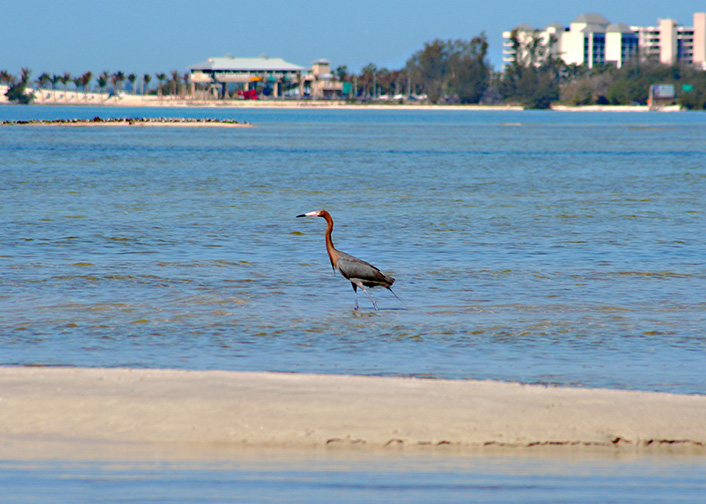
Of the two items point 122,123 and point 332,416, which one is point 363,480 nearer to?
point 332,416

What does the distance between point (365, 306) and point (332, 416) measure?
21.0 feet

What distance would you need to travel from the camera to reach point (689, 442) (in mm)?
7297

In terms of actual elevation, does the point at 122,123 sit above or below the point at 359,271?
above

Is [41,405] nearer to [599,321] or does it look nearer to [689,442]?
[689,442]

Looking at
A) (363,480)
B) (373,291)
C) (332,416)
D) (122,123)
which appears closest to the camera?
(363,480)

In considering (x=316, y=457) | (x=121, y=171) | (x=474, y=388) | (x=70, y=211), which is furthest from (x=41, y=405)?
(x=121, y=171)

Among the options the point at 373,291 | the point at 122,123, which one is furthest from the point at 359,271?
the point at 122,123

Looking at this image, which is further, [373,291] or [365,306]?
[373,291]

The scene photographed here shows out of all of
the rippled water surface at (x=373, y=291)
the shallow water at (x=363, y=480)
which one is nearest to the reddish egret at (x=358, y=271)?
the rippled water surface at (x=373, y=291)

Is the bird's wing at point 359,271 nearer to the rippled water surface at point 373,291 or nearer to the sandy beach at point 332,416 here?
the rippled water surface at point 373,291

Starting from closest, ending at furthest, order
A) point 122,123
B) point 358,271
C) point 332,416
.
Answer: point 332,416
point 358,271
point 122,123

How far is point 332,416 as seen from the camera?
7.52 meters

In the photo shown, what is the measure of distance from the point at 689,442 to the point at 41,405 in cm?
496

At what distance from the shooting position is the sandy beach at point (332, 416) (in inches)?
282
